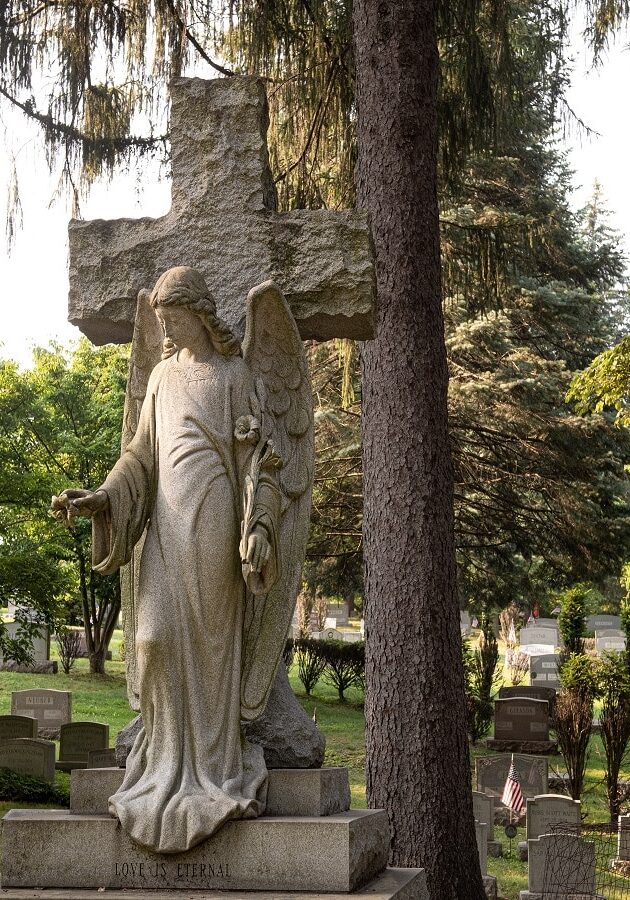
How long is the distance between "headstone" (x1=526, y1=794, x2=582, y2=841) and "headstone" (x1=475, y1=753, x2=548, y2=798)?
2.65m

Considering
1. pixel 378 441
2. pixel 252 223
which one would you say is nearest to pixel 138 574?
pixel 252 223

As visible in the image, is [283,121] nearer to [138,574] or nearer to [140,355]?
[140,355]

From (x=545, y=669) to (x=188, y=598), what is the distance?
20.3m

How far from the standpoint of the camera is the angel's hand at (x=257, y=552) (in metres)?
4.54

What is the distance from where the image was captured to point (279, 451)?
16.4 ft

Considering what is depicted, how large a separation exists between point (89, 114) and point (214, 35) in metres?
1.29

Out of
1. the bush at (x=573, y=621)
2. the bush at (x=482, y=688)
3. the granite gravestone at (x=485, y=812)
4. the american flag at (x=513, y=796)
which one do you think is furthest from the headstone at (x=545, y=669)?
the granite gravestone at (x=485, y=812)

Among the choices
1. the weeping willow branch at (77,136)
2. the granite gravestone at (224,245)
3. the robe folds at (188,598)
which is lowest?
the robe folds at (188,598)

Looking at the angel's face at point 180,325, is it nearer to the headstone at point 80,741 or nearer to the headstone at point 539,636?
the headstone at point 80,741

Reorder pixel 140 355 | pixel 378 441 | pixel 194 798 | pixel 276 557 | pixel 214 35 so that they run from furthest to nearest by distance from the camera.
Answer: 1. pixel 214 35
2. pixel 378 441
3. pixel 140 355
4. pixel 276 557
5. pixel 194 798

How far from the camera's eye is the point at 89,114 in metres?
10.8

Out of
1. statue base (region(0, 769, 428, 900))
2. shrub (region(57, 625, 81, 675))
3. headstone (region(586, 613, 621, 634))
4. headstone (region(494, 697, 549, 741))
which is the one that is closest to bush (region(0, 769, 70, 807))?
headstone (region(494, 697, 549, 741))

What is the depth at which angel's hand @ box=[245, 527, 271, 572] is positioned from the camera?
4.54m

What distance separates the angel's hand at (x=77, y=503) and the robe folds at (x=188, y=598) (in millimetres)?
55
